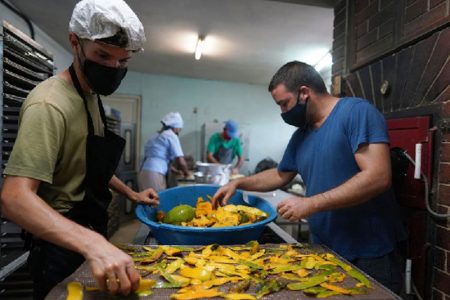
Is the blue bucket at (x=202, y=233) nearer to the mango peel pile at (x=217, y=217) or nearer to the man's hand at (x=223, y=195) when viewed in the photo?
the mango peel pile at (x=217, y=217)

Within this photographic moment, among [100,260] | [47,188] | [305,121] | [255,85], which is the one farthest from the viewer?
[255,85]

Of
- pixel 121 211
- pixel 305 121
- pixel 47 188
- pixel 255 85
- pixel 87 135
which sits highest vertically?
pixel 255 85

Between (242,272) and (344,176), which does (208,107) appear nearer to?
(344,176)

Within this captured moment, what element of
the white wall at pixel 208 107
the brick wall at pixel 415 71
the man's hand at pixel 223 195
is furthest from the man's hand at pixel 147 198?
the white wall at pixel 208 107

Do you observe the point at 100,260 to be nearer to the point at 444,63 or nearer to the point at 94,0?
the point at 94,0

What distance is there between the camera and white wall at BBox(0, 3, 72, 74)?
3275 millimetres

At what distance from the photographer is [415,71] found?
1.65 metres

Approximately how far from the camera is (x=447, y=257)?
4.71ft

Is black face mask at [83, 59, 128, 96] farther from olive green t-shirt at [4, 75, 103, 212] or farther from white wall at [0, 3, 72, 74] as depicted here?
white wall at [0, 3, 72, 74]

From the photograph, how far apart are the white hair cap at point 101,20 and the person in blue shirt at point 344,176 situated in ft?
2.68

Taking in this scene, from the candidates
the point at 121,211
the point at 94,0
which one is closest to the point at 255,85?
the point at 121,211

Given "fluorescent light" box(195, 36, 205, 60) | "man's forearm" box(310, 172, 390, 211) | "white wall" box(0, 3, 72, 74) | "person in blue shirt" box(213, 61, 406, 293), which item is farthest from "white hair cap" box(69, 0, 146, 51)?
"fluorescent light" box(195, 36, 205, 60)

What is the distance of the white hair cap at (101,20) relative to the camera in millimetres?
1025

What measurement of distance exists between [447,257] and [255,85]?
18.8 feet
